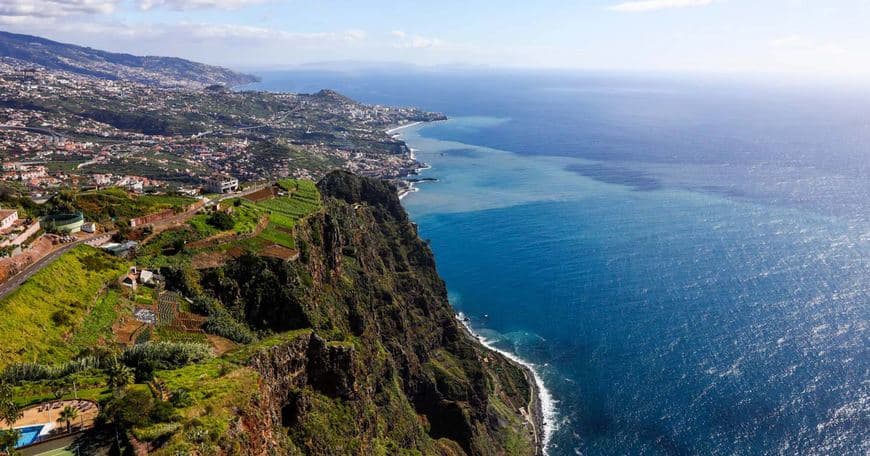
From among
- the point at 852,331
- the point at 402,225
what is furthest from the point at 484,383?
the point at 852,331

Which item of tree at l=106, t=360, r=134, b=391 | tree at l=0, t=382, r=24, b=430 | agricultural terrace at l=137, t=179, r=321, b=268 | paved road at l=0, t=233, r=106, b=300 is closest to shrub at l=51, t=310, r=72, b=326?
paved road at l=0, t=233, r=106, b=300

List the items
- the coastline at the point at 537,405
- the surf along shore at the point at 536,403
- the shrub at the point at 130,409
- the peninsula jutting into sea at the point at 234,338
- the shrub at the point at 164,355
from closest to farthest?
the shrub at the point at 130,409 < the peninsula jutting into sea at the point at 234,338 < the shrub at the point at 164,355 < the coastline at the point at 537,405 < the surf along shore at the point at 536,403

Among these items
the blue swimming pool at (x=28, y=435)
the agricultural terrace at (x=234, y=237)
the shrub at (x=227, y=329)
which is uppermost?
the agricultural terrace at (x=234, y=237)

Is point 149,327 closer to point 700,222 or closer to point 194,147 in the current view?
point 700,222

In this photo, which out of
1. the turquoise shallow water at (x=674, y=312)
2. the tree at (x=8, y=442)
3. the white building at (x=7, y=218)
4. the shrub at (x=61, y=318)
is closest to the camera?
the tree at (x=8, y=442)

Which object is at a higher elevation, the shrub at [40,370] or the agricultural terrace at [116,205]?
the agricultural terrace at [116,205]

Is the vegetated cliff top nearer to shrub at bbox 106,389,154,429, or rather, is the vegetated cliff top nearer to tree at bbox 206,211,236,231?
shrub at bbox 106,389,154,429

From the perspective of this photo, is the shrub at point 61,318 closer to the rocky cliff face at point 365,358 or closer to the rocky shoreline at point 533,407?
the rocky cliff face at point 365,358

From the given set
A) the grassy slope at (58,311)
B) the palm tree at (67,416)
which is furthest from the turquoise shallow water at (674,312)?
the palm tree at (67,416)
